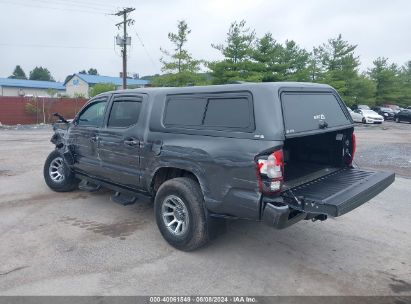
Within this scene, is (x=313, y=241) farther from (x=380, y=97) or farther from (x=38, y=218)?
(x=380, y=97)

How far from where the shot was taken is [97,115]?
5.71 metres

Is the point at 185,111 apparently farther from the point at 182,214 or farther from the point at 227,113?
the point at 182,214

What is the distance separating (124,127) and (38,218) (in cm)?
193

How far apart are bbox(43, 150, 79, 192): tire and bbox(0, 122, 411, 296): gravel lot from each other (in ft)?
1.33

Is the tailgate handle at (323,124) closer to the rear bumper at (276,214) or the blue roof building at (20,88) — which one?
the rear bumper at (276,214)

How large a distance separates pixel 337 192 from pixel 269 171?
0.88 meters

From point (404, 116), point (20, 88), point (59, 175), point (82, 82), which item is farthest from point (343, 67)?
point (20, 88)

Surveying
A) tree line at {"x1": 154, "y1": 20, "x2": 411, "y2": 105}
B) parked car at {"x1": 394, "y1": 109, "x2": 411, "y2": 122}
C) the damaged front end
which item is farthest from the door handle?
parked car at {"x1": 394, "y1": 109, "x2": 411, "y2": 122}

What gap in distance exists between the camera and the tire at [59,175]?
6.51 meters

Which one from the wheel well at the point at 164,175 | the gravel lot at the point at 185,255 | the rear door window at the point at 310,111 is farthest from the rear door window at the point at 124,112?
the rear door window at the point at 310,111

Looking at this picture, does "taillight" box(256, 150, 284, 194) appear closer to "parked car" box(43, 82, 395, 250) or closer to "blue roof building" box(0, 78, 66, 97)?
"parked car" box(43, 82, 395, 250)

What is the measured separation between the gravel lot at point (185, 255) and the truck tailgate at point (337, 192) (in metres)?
0.80

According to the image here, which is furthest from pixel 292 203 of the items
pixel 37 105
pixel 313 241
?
pixel 37 105

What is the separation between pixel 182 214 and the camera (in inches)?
169
